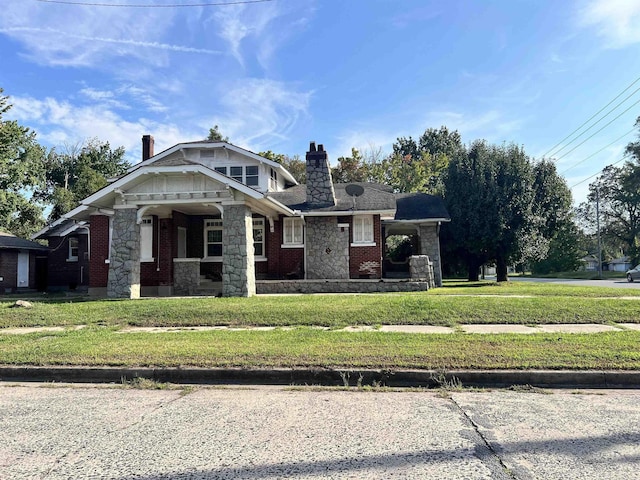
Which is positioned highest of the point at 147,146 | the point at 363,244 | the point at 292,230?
the point at 147,146

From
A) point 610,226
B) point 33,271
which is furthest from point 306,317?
point 610,226

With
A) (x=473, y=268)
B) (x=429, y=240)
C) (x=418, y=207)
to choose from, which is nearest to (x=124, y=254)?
(x=429, y=240)

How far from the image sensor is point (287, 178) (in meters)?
25.0

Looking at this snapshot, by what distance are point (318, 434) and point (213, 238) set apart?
1635cm

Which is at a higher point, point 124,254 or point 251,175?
point 251,175

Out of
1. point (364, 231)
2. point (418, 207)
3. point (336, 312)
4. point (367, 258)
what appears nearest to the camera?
point (336, 312)

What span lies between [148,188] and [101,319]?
18.5 feet

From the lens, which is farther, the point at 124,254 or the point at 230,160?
the point at 230,160

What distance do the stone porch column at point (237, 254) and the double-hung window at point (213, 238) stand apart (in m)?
4.78

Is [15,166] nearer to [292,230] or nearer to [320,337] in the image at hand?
[292,230]

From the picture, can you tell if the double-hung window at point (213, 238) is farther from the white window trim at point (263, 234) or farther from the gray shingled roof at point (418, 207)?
the gray shingled roof at point (418, 207)

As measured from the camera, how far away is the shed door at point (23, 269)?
25.5 m

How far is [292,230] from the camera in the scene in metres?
19.8

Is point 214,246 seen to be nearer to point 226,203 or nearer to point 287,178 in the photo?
point 226,203
